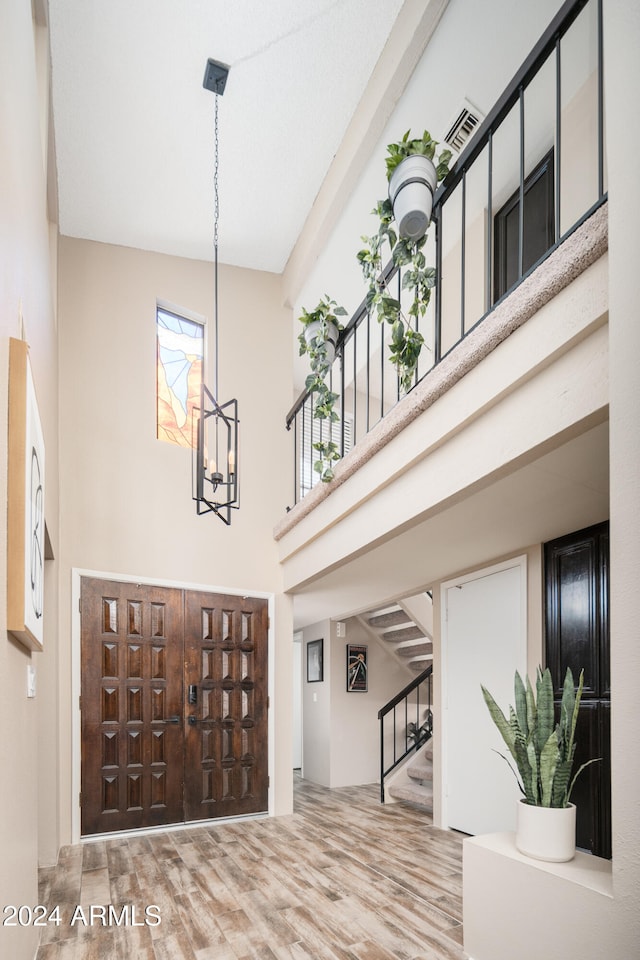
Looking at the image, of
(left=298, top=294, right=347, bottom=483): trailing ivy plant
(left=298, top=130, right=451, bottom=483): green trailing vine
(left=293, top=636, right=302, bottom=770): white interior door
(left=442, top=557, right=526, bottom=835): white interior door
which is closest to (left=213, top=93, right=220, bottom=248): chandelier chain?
(left=298, top=294, right=347, bottom=483): trailing ivy plant

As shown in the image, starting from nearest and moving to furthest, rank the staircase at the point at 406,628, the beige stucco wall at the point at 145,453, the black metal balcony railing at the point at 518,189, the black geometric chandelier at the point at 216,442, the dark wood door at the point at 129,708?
the black metal balcony railing at the point at 518,189, the black geometric chandelier at the point at 216,442, the dark wood door at the point at 129,708, the beige stucco wall at the point at 145,453, the staircase at the point at 406,628

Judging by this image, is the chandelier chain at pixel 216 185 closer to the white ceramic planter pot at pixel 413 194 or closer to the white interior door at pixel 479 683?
the white ceramic planter pot at pixel 413 194

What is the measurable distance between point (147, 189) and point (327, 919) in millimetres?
5239

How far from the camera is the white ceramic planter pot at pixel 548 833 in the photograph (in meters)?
2.26

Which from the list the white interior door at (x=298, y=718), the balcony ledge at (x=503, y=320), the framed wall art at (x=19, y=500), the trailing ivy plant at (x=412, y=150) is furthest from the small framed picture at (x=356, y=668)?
the framed wall art at (x=19, y=500)

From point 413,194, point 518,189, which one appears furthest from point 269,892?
point 518,189

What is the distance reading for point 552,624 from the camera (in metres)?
4.15

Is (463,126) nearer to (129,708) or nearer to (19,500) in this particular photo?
(19,500)

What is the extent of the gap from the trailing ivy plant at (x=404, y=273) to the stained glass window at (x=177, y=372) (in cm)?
290

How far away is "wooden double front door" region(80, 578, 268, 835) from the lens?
16.2ft

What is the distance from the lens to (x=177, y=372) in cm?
614

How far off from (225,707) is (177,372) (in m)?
3.07

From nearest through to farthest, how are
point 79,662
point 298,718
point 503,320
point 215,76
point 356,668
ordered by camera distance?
1. point 503,320
2. point 215,76
3. point 79,662
4. point 356,668
5. point 298,718

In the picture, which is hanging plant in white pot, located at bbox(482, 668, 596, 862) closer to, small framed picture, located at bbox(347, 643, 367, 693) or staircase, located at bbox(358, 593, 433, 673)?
staircase, located at bbox(358, 593, 433, 673)
